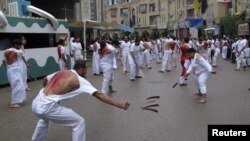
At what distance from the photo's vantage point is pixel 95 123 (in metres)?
8.68

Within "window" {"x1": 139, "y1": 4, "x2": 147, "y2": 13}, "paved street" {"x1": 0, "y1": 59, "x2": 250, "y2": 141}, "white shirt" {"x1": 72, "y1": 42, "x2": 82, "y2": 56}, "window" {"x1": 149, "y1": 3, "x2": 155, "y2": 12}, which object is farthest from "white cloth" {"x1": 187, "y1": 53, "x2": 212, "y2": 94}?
"window" {"x1": 139, "y1": 4, "x2": 147, "y2": 13}

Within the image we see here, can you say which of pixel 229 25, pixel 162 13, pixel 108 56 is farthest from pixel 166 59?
pixel 162 13

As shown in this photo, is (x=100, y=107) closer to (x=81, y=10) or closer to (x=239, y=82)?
(x=239, y=82)

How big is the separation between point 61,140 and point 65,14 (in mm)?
33708

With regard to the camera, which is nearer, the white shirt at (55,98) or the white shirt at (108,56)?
the white shirt at (55,98)

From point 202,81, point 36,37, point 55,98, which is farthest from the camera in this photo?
point 36,37

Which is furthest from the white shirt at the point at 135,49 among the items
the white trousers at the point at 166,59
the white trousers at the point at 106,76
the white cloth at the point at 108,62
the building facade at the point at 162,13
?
the building facade at the point at 162,13

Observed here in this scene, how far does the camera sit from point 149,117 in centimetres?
909

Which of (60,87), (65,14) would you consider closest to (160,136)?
(60,87)

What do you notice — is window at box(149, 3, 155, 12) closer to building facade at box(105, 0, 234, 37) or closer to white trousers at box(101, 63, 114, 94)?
building facade at box(105, 0, 234, 37)

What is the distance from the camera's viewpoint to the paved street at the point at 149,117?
24.9 ft

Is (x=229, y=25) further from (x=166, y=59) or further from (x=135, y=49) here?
(x=135, y=49)

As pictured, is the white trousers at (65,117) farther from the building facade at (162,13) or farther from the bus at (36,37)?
the building facade at (162,13)

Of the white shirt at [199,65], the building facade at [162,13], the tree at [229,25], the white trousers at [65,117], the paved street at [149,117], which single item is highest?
the building facade at [162,13]
